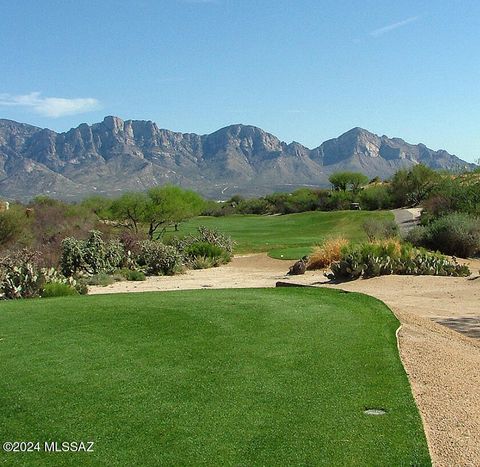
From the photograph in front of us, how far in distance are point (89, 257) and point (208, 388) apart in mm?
19574

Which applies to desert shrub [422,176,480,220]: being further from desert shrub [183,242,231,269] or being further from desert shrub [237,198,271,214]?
desert shrub [237,198,271,214]

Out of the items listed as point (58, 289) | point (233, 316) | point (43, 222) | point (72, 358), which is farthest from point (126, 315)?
point (43, 222)

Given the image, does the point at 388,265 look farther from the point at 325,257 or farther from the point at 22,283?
the point at 22,283

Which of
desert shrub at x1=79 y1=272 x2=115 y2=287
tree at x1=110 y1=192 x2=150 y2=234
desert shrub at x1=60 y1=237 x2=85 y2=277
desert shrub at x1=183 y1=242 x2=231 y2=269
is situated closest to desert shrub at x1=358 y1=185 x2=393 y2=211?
tree at x1=110 y1=192 x2=150 y2=234

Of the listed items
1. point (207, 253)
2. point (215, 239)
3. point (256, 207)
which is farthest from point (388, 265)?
point (256, 207)

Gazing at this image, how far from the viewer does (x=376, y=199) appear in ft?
241

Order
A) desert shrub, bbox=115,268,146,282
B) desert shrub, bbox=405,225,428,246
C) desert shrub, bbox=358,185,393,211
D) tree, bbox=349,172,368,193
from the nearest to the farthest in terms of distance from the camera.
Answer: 1. desert shrub, bbox=115,268,146,282
2. desert shrub, bbox=405,225,428,246
3. desert shrub, bbox=358,185,393,211
4. tree, bbox=349,172,368,193

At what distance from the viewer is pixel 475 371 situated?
340 inches

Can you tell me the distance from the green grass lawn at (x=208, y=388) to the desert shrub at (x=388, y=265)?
8988 mm

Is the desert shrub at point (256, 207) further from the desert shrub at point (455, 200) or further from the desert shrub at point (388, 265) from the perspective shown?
the desert shrub at point (388, 265)

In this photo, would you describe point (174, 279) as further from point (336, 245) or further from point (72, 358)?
point (72, 358)

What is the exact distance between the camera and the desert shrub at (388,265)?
19797mm

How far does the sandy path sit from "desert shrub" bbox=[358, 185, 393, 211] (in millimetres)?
51000

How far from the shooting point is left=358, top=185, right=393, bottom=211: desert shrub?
72.9 meters
